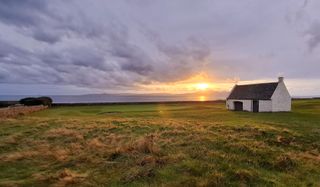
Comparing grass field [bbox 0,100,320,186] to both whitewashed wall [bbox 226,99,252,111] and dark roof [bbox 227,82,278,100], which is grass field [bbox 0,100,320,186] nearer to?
dark roof [bbox 227,82,278,100]

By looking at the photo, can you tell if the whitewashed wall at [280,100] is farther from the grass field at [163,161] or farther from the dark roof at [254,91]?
the grass field at [163,161]

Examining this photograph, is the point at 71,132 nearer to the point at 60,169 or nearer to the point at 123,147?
the point at 123,147

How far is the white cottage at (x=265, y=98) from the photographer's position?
51.2m

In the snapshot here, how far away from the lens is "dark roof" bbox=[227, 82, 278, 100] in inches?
2053

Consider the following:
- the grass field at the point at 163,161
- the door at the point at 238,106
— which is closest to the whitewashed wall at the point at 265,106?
the door at the point at 238,106

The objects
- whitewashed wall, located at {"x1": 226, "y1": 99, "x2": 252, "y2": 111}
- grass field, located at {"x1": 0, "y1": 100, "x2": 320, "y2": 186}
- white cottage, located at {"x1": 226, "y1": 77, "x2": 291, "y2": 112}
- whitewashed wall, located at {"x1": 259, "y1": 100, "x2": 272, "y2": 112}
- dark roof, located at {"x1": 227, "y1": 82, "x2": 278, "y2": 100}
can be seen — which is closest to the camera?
grass field, located at {"x1": 0, "y1": 100, "x2": 320, "y2": 186}

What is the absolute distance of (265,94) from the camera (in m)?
52.5

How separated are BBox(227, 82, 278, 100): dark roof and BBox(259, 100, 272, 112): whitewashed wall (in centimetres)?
72

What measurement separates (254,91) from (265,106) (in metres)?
5.46

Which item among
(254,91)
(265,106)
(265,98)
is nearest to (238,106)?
(254,91)

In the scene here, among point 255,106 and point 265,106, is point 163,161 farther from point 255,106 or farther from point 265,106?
point 255,106

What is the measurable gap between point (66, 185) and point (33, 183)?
1.17 meters

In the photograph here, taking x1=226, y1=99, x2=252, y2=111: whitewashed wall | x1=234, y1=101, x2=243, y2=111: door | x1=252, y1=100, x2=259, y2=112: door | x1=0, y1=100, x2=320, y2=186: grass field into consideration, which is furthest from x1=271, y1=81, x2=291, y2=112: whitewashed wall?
x1=0, y1=100, x2=320, y2=186: grass field

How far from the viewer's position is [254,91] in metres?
56.0
